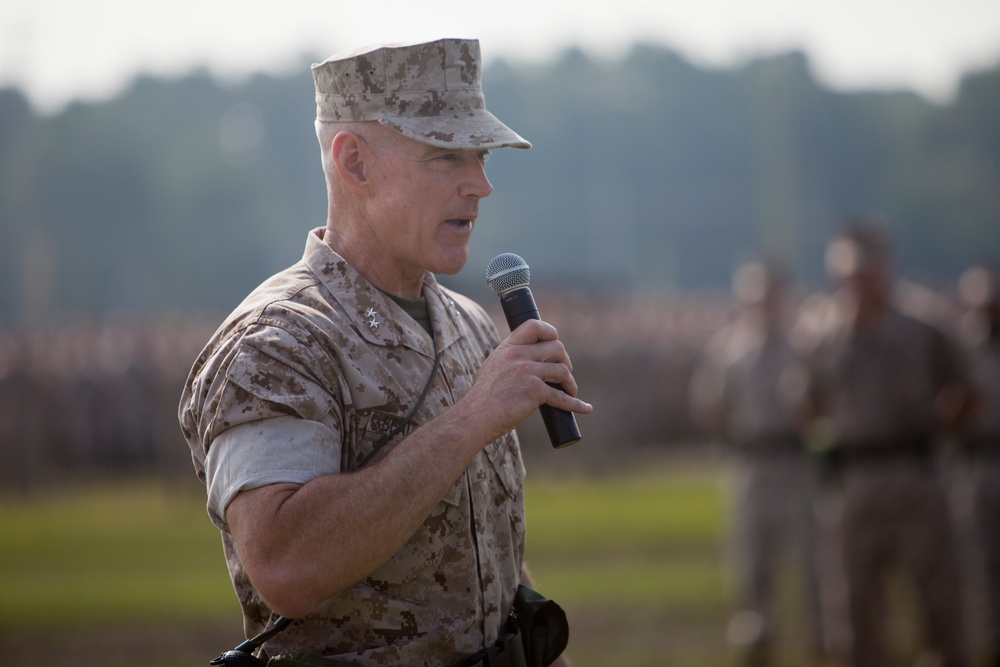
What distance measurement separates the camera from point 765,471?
9.88 m

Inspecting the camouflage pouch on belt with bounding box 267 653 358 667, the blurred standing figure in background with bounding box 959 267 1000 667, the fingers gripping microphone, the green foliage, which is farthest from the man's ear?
the green foliage

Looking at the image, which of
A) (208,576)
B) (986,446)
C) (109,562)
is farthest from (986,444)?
(109,562)

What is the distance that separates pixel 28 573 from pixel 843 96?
75268 millimetres

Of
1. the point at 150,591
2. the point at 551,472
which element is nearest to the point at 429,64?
the point at 150,591

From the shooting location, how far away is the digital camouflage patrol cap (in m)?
3.15

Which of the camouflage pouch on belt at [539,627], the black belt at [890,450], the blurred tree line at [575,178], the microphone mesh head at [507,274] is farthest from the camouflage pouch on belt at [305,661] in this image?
the blurred tree line at [575,178]

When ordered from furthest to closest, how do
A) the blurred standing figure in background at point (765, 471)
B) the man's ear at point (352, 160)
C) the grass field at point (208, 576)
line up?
1. the grass field at point (208, 576)
2. the blurred standing figure in background at point (765, 471)
3. the man's ear at point (352, 160)

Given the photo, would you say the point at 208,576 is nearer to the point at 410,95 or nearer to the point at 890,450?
the point at 890,450

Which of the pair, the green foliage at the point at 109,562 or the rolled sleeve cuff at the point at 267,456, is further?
the green foliage at the point at 109,562

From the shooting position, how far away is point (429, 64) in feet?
10.5

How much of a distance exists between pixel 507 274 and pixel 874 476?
5.21m

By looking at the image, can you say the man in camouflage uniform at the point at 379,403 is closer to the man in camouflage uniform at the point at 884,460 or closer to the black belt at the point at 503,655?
the black belt at the point at 503,655

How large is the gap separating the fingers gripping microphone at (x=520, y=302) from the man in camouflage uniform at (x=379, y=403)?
76mm

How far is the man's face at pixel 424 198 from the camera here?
3197 millimetres
